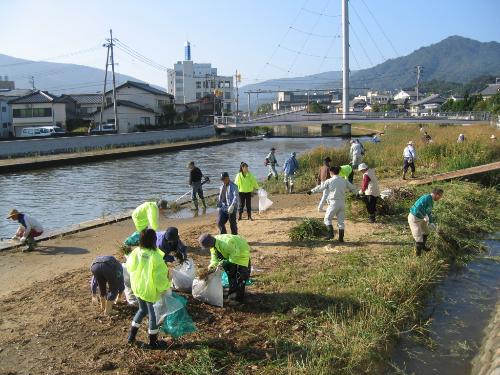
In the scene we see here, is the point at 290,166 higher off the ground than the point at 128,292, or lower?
higher

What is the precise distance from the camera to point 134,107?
55.3 metres

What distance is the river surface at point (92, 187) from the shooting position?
51.9 feet

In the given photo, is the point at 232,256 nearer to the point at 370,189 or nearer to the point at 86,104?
the point at 370,189

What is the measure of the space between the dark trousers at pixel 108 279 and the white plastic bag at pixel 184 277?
82cm

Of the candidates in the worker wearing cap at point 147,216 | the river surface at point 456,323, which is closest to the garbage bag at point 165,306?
the worker wearing cap at point 147,216

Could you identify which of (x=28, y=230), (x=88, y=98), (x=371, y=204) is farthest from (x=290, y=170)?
(x=88, y=98)

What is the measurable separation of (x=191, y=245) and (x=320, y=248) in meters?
2.37

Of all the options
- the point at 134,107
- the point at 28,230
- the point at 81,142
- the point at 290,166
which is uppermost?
the point at 134,107

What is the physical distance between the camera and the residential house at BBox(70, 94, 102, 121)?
5622 cm

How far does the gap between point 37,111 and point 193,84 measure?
4897cm

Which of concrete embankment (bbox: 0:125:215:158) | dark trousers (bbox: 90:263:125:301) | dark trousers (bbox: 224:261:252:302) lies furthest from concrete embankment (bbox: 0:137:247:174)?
dark trousers (bbox: 224:261:252:302)

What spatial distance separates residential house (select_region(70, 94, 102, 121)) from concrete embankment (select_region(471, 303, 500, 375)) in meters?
54.8

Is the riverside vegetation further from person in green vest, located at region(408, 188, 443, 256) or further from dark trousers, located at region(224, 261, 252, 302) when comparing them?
person in green vest, located at region(408, 188, 443, 256)

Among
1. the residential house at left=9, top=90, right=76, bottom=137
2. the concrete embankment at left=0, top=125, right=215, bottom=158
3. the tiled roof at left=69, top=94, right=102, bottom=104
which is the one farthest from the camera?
the tiled roof at left=69, top=94, right=102, bottom=104
